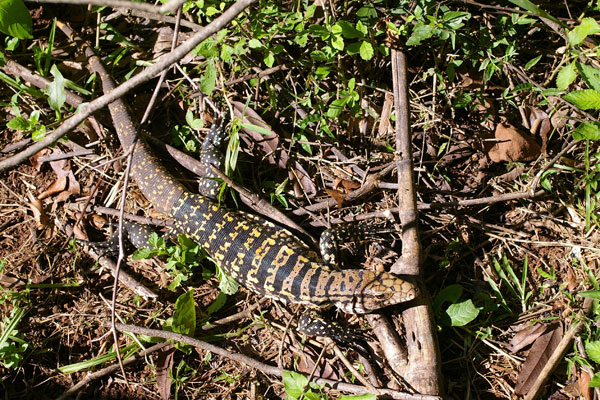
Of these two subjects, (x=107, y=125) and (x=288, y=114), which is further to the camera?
(x=107, y=125)

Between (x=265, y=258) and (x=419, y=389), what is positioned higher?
(x=265, y=258)

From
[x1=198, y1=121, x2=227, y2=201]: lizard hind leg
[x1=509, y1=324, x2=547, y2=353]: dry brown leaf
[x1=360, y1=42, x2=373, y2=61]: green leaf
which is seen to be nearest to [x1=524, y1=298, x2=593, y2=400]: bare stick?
[x1=509, y1=324, x2=547, y2=353]: dry brown leaf

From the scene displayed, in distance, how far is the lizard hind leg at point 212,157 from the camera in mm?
5824

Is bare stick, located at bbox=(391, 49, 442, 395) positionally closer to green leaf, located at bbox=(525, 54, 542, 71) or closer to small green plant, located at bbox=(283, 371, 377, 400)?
small green plant, located at bbox=(283, 371, 377, 400)

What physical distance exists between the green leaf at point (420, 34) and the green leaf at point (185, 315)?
3657 millimetres

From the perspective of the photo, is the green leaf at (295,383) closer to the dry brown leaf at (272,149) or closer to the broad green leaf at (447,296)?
the broad green leaf at (447,296)

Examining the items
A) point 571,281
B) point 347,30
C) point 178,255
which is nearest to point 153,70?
point 347,30

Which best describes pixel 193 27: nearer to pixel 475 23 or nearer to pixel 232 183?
pixel 232 183

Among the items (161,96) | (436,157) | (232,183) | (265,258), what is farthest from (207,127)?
(436,157)

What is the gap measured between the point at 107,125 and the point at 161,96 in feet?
2.72

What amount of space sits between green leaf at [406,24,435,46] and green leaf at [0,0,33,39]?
4.16 metres

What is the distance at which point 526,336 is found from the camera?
4867 mm

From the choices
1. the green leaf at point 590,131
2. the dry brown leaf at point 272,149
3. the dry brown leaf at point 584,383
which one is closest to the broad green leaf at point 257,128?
the dry brown leaf at point 272,149

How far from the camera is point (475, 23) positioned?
5.52 metres
